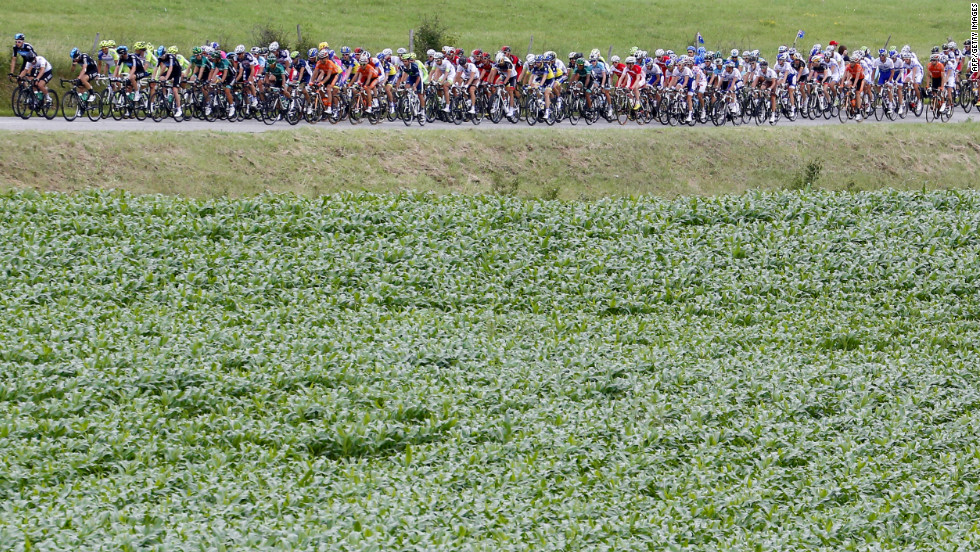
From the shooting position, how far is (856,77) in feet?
109

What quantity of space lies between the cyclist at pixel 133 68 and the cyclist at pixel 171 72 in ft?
1.02

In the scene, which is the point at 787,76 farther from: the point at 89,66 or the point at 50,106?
the point at 50,106

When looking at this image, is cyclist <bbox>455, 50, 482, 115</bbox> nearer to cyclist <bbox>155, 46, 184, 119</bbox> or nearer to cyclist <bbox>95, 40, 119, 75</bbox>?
cyclist <bbox>155, 46, 184, 119</bbox>

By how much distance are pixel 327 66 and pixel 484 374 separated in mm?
15552

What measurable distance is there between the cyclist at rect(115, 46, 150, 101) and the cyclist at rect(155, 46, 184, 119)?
310 mm

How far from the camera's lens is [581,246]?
51.5 feet

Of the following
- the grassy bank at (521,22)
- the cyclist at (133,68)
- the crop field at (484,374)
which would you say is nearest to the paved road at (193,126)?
the cyclist at (133,68)

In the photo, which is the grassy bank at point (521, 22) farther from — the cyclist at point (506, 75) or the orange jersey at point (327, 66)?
the orange jersey at point (327, 66)

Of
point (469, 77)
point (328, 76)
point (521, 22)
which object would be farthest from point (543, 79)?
point (521, 22)

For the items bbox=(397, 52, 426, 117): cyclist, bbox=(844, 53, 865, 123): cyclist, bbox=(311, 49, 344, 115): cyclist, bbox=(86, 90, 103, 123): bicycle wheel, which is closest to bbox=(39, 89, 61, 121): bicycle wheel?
bbox=(86, 90, 103, 123): bicycle wheel


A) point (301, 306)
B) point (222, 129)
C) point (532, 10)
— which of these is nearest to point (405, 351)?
point (301, 306)

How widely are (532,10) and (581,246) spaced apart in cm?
Result: 4505

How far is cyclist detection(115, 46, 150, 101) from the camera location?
24266 millimetres

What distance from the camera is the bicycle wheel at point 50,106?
23934mm
